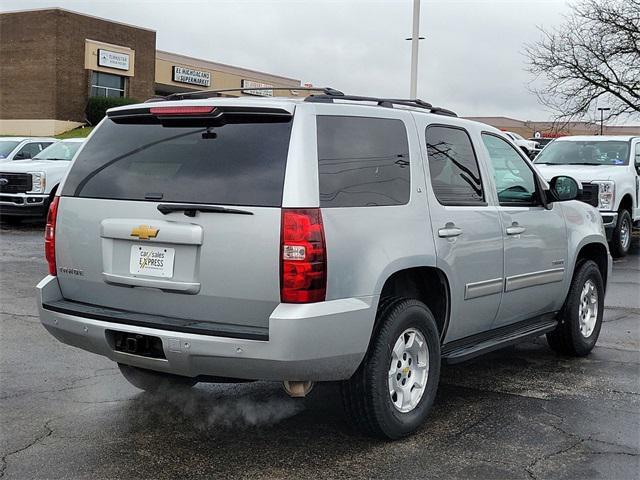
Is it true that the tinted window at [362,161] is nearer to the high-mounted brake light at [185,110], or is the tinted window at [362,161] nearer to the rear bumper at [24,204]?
the high-mounted brake light at [185,110]

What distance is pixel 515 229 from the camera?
18.8ft

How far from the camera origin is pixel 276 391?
5.64m

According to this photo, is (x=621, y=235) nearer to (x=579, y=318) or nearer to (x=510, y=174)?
(x=579, y=318)

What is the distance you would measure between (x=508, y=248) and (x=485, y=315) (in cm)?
51

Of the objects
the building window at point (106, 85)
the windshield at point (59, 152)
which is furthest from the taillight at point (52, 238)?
A: the building window at point (106, 85)

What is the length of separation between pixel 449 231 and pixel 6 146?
16.9 meters

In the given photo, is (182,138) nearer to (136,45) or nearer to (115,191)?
(115,191)

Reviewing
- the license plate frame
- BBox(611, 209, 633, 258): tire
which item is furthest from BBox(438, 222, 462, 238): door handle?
BBox(611, 209, 633, 258): tire

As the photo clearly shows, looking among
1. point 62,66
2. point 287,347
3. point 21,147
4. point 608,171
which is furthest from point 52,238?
→ point 62,66

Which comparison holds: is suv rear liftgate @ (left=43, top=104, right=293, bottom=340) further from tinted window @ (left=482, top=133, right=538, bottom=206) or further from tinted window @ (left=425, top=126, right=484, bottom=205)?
tinted window @ (left=482, top=133, right=538, bottom=206)

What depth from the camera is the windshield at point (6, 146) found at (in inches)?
757

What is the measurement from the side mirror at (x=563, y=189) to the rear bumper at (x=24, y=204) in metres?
12.4

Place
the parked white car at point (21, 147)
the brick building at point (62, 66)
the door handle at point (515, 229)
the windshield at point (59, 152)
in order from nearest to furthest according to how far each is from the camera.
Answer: the door handle at point (515, 229)
the windshield at point (59, 152)
the parked white car at point (21, 147)
the brick building at point (62, 66)

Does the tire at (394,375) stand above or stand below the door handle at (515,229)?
below
